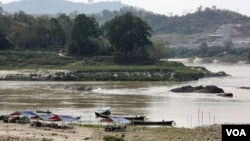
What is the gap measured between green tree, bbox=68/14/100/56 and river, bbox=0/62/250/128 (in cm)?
2659

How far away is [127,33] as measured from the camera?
400 ft

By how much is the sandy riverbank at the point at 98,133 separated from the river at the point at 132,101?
5.61 metres

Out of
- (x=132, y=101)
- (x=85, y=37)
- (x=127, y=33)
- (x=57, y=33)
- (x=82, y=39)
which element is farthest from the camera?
(x=57, y=33)

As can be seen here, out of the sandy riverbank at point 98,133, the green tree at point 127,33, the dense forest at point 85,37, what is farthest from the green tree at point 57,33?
the sandy riverbank at point 98,133

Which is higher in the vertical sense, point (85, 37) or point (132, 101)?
point (85, 37)

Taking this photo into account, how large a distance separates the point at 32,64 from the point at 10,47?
17.4 metres

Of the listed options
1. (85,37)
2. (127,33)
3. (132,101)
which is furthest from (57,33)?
(132,101)

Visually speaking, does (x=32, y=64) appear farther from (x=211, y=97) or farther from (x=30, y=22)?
(x=211, y=97)

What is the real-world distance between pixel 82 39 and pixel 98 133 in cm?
8208

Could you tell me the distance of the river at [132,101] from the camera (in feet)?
189

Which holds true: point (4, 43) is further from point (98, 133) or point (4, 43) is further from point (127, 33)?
point (98, 133)

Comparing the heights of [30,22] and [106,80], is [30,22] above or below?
above

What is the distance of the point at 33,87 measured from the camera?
295 ft

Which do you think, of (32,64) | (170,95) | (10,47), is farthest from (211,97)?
(10,47)
